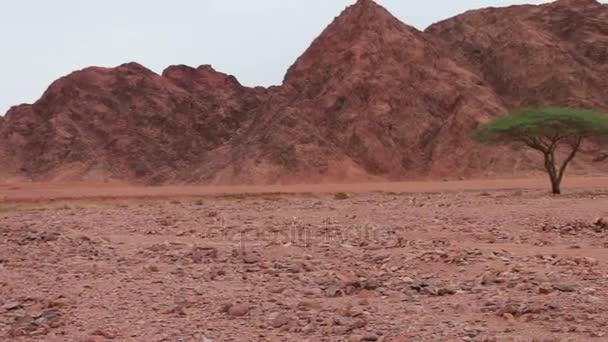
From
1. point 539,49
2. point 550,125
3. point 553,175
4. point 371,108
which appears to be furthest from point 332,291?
point 539,49

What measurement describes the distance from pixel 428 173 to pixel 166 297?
56.6 m

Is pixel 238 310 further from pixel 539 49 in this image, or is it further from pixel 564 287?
pixel 539 49

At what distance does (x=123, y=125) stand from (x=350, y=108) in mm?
31177

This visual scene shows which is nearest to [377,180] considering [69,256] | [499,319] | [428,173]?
[428,173]

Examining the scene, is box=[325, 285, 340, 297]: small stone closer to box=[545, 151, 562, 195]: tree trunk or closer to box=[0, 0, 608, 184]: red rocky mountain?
box=[545, 151, 562, 195]: tree trunk

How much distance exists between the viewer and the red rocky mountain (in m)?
65.3

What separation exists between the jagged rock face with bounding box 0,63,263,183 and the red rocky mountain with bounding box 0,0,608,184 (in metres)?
0.18

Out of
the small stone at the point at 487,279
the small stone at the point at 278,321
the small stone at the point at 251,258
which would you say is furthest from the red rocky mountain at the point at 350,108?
the small stone at the point at 278,321

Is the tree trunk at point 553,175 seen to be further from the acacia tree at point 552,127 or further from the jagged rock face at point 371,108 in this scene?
Answer: the jagged rock face at point 371,108

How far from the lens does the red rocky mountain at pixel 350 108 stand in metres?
65.3

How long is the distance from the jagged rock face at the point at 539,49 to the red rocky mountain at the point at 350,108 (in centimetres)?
14

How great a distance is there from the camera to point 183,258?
11.0 m

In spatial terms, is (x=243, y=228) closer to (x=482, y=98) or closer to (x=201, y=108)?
(x=482, y=98)

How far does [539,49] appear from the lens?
239 feet
